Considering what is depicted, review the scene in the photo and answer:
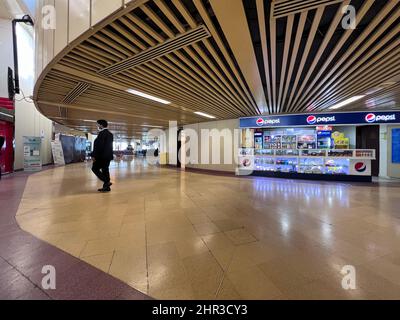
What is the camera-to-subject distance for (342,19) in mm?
2584

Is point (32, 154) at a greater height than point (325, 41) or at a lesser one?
lesser

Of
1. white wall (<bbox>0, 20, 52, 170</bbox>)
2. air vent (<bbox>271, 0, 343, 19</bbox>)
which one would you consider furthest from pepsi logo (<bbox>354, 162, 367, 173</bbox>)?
white wall (<bbox>0, 20, 52, 170</bbox>)

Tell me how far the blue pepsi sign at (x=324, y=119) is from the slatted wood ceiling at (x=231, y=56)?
2.48 ft

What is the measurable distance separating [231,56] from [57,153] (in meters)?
12.8

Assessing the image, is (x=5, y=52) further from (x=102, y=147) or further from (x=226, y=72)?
→ (x=226, y=72)

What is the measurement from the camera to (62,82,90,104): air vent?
488 centimetres

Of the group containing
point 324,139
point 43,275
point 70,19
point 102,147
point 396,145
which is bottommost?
point 43,275

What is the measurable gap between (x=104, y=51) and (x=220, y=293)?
387cm

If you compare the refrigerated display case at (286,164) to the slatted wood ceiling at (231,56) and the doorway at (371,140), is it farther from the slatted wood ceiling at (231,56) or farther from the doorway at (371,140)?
the doorway at (371,140)

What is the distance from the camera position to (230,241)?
2.46 metres

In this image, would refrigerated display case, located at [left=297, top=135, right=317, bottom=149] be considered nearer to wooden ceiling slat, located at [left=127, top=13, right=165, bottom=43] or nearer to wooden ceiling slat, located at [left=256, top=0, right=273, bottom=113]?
wooden ceiling slat, located at [left=256, top=0, right=273, bottom=113]

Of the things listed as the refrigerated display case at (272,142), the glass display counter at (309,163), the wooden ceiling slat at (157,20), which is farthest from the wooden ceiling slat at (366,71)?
the wooden ceiling slat at (157,20)

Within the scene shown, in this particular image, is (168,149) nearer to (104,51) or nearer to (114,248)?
(104,51)

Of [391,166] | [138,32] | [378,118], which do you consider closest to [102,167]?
[138,32]
